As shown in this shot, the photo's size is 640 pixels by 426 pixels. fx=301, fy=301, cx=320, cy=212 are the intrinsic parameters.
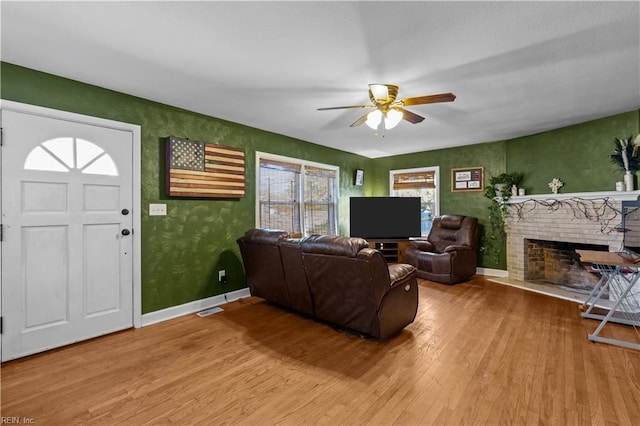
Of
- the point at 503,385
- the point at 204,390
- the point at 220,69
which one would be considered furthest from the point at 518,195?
the point at 204,390

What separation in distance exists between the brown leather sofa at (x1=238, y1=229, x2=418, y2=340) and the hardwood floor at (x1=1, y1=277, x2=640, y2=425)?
20cm

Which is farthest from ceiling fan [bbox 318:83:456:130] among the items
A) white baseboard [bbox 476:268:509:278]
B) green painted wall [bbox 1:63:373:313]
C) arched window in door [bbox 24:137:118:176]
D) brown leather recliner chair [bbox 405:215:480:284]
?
white baseboard [bbox 476:268:509:278]

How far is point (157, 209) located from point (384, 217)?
395cm

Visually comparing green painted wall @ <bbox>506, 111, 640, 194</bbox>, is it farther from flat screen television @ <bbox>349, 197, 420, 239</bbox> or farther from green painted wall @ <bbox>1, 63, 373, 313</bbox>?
green painted wall @ <bbox>1, 63, 373, 313</bbox>

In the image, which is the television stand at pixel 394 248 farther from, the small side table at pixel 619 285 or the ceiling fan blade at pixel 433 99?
the ceiling fan blade at pixel 433 99

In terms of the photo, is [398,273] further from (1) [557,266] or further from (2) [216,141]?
(1) [557,266]

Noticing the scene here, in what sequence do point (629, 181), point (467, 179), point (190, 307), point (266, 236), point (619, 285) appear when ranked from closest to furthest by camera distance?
point (619, 285) < point (266, 236) < point (190, 307) < point (629, 181) < point (467, 179)

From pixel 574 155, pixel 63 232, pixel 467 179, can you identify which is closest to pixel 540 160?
pixel 574 155

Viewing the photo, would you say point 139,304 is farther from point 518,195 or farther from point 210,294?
point 518,195

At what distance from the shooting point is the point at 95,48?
2254mm

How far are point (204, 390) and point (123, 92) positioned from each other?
9.53 ft

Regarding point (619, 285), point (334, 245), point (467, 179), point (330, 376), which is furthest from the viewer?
point (467, 179)

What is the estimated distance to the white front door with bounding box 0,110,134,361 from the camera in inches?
97.2

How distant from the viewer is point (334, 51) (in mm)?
2295
